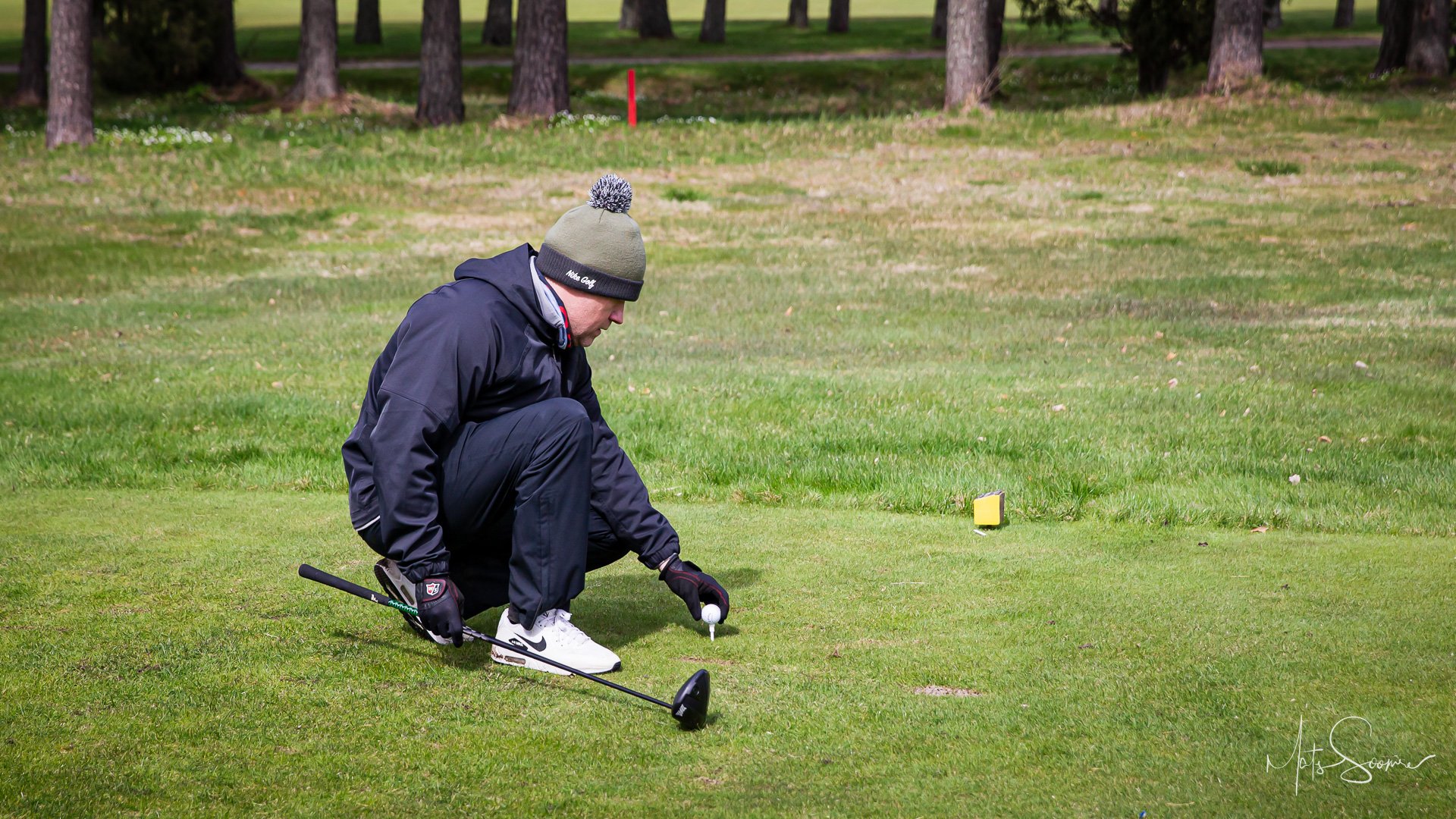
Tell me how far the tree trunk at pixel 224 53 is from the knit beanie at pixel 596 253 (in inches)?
1351

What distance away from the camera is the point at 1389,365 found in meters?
10.6

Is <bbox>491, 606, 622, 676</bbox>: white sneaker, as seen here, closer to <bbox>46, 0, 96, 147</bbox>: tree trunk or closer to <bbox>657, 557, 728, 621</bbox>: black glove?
<bbox>657, 557, 728, 621</bbox>: black glove

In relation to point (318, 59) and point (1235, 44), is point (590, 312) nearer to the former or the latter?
point (1235, 44)

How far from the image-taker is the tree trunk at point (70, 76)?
2197cm

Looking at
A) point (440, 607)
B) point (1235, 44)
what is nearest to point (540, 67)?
point (1235, 44)

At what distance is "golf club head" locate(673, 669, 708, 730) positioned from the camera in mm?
3887

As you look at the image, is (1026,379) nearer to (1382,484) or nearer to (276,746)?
(1382,484)

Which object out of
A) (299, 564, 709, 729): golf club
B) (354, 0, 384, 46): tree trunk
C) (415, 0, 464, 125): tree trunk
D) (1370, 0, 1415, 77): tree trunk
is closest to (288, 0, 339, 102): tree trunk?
(415, 0, 464, 125): tree trunk

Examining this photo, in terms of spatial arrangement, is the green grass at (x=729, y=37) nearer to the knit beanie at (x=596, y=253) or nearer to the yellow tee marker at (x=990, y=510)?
the yellow tee marker at (x=990, y=510)

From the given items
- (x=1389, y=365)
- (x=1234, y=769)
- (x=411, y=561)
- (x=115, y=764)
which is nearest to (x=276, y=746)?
(x=115, y=764)

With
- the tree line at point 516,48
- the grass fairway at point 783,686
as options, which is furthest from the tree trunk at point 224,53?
the grass fairway at point 783,686

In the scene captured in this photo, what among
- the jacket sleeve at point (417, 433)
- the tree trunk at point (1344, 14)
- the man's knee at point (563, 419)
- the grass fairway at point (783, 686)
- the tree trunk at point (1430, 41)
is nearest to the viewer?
the grass fairway at point (783, 686)

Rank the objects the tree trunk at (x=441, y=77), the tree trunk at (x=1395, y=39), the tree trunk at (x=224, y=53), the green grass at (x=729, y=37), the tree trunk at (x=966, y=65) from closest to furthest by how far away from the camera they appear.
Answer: the tree trunk at (x=966, y=65)
the tree trunk at (x=441, y=77)
the tree trunk at (x=1395, y=39)
the tree trunk at (x=224, y=53)
the green grass at (x=729, y=37)

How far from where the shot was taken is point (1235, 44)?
2430 centimetres
